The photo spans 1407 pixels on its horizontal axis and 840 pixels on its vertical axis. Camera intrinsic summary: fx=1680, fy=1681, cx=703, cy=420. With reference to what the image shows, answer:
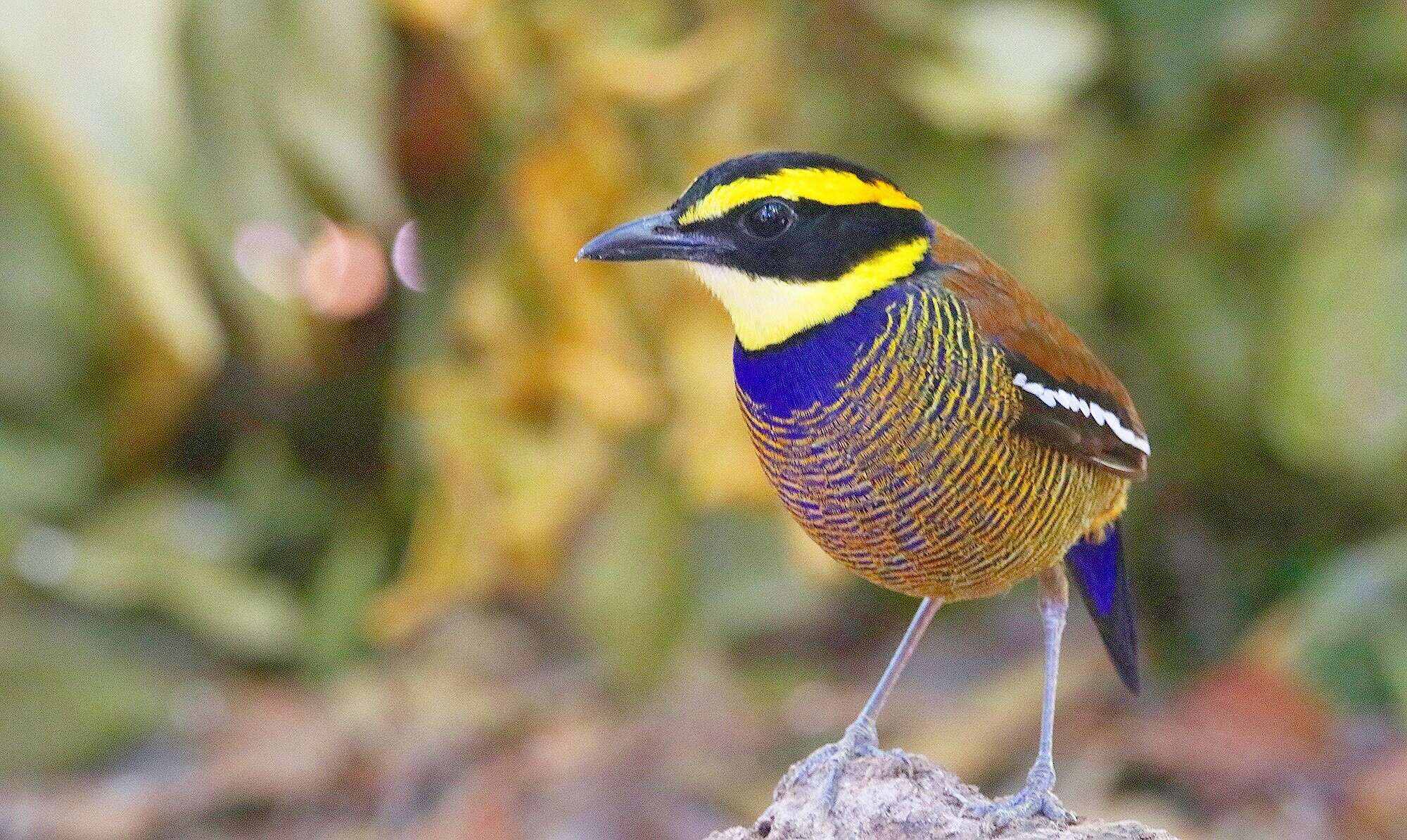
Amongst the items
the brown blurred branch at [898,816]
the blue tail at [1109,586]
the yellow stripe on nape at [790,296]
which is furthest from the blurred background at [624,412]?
the yellow stripe on nape at [790,296]

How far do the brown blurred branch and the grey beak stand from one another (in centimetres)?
64

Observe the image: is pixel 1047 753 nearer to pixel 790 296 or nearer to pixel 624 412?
pixel 790 296

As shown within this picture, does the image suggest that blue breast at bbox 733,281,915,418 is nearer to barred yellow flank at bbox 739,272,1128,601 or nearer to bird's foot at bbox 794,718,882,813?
barred yellow flank at bbox 739,272,1128,601

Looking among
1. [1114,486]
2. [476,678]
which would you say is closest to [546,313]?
[476,678]

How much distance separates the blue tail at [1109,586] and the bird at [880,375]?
0.26 m

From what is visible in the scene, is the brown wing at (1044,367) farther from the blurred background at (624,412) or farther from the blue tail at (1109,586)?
the blurred background at (624,412)

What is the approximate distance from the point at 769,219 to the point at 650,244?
14cm

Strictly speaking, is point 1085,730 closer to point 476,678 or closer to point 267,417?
point 476,678

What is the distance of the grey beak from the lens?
1.81 m

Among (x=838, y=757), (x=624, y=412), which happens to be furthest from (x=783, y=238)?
(x=624, y=412)

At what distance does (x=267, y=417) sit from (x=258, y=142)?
1.27 meters

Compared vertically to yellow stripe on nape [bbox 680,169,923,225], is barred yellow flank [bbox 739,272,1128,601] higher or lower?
lower

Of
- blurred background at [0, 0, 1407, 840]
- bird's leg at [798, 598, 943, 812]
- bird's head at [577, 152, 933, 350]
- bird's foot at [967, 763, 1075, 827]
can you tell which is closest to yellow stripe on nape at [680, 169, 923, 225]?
bird's head at [577, 152, 933, 350]

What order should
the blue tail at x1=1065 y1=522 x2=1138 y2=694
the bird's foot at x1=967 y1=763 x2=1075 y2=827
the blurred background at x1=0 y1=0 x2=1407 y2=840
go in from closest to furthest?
the bird's foot at x1=967 y1=763 x2=1075 y2=827, the blue tail at x1=1065 y1=522 x2=1138 y2=694, the blurred background at x1=0 y1=0 x2=1407 y2=840
